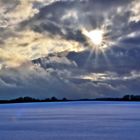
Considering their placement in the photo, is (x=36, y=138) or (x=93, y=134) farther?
(x=93, y=134)

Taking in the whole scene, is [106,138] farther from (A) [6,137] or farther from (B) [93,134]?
(A) [6,137]

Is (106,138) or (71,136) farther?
(71,136)

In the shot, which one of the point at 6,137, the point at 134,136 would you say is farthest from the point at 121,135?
the point at 6,137

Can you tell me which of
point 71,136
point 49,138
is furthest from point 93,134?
point 49,138

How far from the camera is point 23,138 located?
78312 mm

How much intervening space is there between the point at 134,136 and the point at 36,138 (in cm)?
1955

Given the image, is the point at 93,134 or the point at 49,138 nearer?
the point at 49,138

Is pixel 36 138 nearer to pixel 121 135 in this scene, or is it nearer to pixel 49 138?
pixel 49 138

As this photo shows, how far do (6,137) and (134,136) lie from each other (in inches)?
1014

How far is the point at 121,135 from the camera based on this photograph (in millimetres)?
82938

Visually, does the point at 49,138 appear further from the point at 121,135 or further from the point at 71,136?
the point at 121,135

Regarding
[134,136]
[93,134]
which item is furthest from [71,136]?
[134,136]

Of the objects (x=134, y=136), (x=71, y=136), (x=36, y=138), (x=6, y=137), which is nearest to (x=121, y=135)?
(x=134, y=136)

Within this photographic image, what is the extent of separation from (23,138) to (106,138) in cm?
1611
